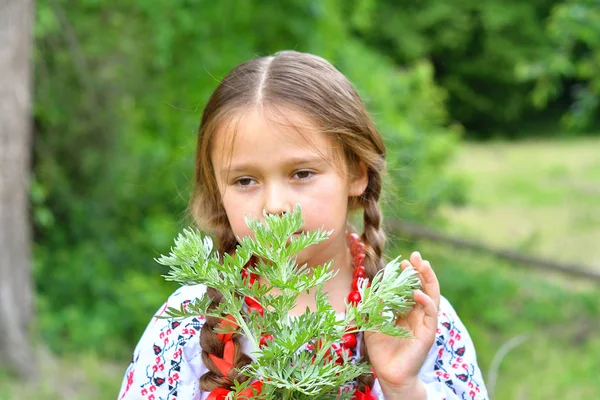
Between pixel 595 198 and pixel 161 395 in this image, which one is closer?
pixel 161 395

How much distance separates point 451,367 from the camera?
171cm

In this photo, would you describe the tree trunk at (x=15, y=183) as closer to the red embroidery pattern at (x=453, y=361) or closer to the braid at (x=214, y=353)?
the braid at (x=214, y=353)

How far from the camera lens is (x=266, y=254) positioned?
1.25 m

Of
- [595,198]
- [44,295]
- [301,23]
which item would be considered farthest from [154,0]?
[595,198]

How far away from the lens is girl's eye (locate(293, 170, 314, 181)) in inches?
60.1

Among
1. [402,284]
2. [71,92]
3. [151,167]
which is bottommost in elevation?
[151,167]

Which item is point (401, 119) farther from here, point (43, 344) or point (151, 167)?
point (43, 344)

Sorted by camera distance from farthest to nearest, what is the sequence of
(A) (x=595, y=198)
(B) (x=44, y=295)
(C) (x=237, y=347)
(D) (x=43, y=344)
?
(A) (x=595, y=198) < (B) (x=44, y=295) < (D) (x=43, y=344) < (C) (x=237, y=347)

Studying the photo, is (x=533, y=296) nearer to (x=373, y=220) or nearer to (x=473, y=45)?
(x=373, y=220)

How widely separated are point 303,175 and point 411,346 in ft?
1.28

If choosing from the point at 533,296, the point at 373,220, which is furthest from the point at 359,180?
the point at 533,296

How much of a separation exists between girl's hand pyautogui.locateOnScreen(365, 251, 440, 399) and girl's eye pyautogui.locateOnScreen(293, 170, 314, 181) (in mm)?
251

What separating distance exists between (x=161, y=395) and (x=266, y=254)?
21.6 inches

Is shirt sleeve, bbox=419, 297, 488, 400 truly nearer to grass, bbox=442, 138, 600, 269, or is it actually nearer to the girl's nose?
the girl's nose
